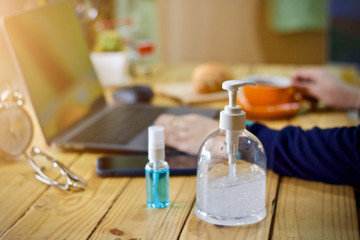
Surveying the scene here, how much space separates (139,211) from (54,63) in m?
→ 0.54

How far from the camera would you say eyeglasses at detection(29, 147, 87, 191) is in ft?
3.00

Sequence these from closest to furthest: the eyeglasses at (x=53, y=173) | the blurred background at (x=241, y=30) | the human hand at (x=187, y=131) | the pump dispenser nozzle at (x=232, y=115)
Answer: the pump dispenser nozzle at (x=232, y=115) < the eyeglasses at (x=53, y=173) < the human hand at (x=187, y=131) < the blurred background at (x=241, y=30)

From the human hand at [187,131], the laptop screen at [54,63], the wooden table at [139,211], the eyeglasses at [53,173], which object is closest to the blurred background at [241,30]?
the laptop screen at [54,63]

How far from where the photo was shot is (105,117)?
1.30m

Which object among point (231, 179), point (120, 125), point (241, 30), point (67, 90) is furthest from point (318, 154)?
point (241, 30)

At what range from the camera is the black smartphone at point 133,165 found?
96 centimetres

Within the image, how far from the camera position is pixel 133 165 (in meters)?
0.98

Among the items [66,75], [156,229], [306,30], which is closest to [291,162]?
[156,229]

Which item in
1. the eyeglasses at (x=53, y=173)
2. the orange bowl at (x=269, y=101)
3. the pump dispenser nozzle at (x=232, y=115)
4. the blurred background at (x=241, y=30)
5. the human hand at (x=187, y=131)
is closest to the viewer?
the pump dispenser nozzle at (x=232, y=115)

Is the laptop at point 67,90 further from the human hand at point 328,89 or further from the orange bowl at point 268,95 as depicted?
the human hand at point 328,89

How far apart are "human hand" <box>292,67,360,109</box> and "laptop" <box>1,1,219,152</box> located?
293 millimetres

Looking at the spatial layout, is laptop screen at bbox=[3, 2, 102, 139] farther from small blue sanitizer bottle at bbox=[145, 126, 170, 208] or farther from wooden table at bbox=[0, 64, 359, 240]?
small blue sanitizer bottle at bbox=[145, 126, 170, 208]

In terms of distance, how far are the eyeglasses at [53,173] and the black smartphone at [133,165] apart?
0.19 feet

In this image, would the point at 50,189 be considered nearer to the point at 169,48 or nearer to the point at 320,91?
the point at 320,91
